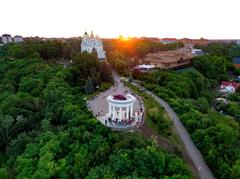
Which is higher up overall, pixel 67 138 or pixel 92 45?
pixel 92 45

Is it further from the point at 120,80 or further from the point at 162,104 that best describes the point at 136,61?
the point at 162,104

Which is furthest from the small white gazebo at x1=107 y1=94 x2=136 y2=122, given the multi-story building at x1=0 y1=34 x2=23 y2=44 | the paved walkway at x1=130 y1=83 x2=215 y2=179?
the multi-story building at x1=0 y1=34 x2=23 y2=44

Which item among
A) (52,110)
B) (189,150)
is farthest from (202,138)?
(52,110)

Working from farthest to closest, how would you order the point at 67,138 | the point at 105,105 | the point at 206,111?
the point at 206,111 → the point at 105,105 → the point at 67,138

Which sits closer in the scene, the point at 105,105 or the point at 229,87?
the point at 105,105

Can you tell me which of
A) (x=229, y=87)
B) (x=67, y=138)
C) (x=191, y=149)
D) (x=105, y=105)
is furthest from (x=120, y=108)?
(x=229, y=87)

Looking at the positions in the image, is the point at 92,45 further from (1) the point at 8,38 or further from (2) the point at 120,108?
(1) the point at 8,38

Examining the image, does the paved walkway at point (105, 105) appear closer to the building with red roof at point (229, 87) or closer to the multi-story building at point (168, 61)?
the multi-story building at point (168, 61)

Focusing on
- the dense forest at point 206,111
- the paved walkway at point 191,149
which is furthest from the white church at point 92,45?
the paved walkway at point 191,149
